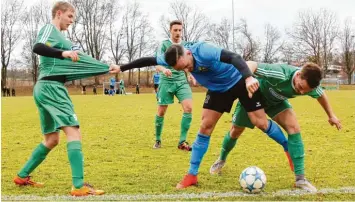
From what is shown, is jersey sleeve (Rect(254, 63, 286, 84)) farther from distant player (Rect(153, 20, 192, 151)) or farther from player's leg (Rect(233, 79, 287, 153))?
distant player (Rect(153, 20, 192, 151))

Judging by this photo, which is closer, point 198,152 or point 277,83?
point 277,83

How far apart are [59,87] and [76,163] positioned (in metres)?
0.88

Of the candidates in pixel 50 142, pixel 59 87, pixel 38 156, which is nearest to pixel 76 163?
pixel 50 142

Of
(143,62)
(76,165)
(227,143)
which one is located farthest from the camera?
(227,143)

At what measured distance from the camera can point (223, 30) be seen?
70.6 metres

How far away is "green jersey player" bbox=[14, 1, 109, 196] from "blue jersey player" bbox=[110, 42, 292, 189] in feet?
1.82

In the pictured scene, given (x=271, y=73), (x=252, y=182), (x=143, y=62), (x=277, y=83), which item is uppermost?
(x=143, y=62)

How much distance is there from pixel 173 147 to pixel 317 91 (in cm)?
405

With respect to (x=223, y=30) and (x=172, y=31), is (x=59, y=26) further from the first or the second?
(x=223, y=30)

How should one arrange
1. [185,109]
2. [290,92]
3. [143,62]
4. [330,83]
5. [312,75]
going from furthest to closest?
1. [330,83]
2. [185,109]
3. [143,62]
4. [290,92]
5. [312,75]

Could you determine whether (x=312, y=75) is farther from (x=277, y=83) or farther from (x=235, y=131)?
(x=235, y=131)

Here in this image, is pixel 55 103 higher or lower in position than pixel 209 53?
lower

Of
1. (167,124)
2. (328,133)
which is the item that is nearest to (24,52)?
(167,124)

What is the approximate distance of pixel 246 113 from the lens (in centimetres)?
565
